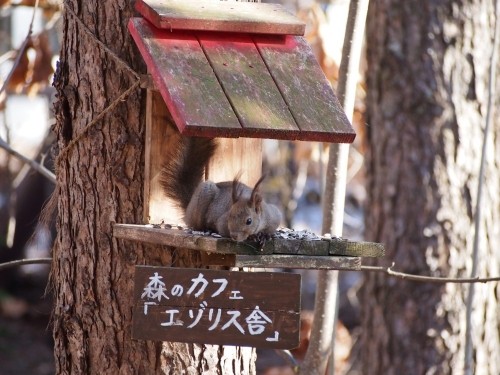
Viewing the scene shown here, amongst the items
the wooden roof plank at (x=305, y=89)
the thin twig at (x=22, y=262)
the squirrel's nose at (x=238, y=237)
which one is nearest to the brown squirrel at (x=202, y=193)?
the squirrel's nose at (x=238, y=237)

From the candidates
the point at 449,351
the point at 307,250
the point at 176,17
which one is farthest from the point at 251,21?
the point at 449,351

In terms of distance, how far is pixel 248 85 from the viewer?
2594 mm

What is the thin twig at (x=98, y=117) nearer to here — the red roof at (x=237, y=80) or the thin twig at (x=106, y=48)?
the thin twig at (x=106, y=48)

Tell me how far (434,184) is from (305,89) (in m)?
2.21

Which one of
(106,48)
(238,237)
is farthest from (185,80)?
(238,237)

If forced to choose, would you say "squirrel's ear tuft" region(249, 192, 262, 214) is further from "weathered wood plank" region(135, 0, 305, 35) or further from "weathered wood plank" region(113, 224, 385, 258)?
"weathered wood plank" region(135, 0, 305, 35)

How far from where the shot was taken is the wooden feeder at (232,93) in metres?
2.44

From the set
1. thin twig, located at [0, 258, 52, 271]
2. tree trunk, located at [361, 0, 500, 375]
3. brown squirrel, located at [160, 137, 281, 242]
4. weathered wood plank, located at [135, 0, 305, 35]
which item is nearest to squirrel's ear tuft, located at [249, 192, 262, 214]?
brown squirrel, located at [160, 137, 281, 242]

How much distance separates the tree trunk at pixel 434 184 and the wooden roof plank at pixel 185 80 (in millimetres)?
2354

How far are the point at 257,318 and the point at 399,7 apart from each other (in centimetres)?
288

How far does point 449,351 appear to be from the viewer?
461 cm

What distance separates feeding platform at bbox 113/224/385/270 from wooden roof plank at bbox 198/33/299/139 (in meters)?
0.31

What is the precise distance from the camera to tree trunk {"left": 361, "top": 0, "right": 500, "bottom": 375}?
4.61 meters

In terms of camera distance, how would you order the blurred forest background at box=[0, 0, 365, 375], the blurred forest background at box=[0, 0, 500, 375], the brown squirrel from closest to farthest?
the brown squirrel < the blurred forest background at box=[0, 0, 500, 375] < the blurred forest background at box=[0, 0, 365, 375]
